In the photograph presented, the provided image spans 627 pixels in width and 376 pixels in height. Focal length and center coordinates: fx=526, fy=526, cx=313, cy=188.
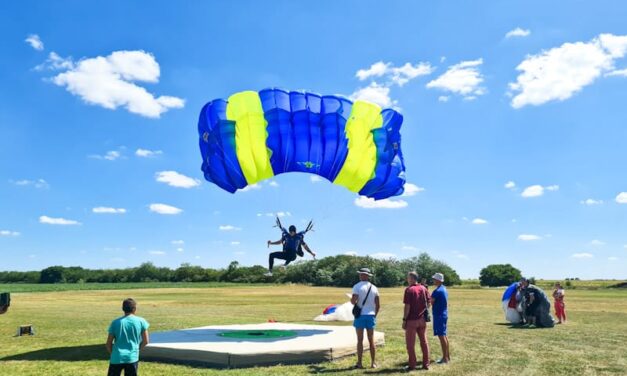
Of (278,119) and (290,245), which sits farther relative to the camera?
(290,245)

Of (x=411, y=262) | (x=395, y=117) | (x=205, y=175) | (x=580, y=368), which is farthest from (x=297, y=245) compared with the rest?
(x=411, y=262)

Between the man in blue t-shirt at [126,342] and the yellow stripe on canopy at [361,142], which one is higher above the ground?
the yellow stripe on canopy at [361,142]

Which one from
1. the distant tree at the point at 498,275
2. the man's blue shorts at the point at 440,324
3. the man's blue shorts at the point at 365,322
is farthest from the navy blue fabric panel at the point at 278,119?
the distant tree at the point at 498,275

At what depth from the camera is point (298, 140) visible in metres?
13.1

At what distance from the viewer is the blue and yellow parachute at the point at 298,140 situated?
42.7 ft

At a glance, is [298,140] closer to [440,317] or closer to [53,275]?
[440,317]

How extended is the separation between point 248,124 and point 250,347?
18.4ft

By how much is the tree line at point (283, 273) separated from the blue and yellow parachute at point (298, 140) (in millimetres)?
59501

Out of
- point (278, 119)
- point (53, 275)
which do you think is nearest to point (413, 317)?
point (278, 119)

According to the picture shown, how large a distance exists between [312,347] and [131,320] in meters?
4.37

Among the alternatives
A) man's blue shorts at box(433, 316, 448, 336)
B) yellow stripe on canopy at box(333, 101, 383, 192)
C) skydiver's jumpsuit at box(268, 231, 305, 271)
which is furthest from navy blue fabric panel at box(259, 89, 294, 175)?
man's blue shorts at box(433, 316, 448, 336)

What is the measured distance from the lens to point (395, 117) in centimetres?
1387

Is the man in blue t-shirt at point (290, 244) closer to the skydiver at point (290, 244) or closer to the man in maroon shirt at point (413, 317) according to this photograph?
the skydiver at point (290, 244)

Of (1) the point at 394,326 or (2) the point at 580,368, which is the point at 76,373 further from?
(1) the point at 394,326
